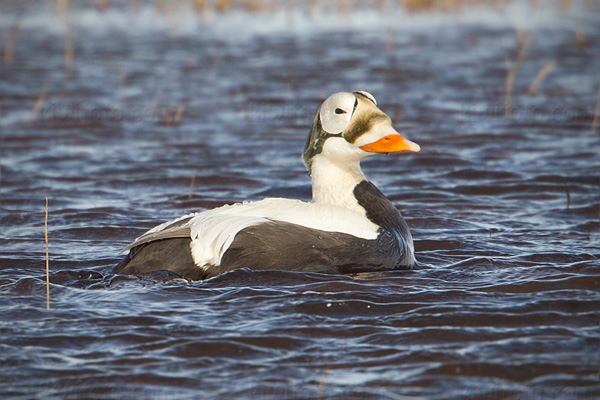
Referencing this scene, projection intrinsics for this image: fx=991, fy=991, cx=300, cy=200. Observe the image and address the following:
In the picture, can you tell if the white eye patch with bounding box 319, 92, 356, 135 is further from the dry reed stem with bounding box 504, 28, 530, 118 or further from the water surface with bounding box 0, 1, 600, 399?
the dry reed stem with bounding box 504, 28, 530, 118

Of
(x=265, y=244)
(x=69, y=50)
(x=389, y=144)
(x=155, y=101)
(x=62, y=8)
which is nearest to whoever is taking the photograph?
(x=265, y=244)

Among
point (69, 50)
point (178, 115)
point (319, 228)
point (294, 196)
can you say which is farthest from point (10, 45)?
point (319, 228)

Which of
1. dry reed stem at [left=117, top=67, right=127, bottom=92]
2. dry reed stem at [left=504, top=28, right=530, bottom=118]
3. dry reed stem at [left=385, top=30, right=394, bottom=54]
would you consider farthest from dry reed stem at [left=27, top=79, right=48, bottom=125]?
dry reed stem at [left=385, top=30, right=394, bottom=54]

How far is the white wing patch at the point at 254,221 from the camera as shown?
5223 mm

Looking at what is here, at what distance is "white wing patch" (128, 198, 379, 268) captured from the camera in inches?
206

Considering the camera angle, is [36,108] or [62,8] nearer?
[36,108]

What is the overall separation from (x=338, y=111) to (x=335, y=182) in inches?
16.6

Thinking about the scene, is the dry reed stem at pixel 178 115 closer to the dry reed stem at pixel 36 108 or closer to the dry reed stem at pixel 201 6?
the dry reed stem at pixel 36 108

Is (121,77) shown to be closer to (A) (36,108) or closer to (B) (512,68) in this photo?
(A) (36,108)

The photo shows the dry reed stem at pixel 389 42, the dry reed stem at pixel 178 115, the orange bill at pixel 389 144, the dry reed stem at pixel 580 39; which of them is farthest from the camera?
the dry reed stem at pixel 580 39

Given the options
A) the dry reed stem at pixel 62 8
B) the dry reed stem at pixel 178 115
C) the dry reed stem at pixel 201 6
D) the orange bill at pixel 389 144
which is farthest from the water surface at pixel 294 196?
the dry reed stem at pixel 201 6

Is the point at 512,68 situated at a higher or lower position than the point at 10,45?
lower

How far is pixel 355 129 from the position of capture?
5617 millimetres

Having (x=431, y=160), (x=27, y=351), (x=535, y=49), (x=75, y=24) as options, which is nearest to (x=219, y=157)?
(x=431, y=160)
